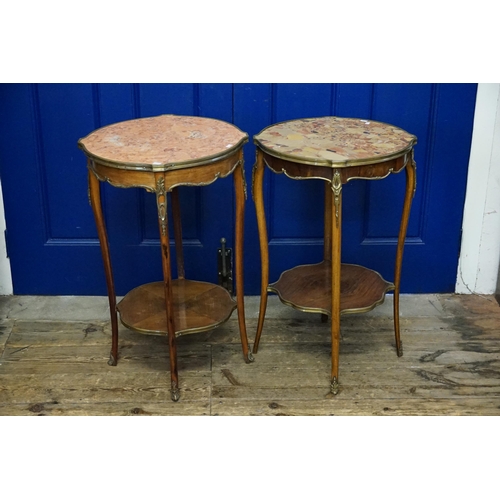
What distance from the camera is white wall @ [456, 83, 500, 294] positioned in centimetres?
346

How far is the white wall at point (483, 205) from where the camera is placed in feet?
11.3

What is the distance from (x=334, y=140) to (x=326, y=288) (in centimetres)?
67

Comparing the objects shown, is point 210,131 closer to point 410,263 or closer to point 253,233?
point 253,233

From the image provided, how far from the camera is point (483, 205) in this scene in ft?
11.9

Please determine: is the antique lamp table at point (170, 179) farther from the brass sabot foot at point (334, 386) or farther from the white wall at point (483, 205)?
the white wall at point (483, 205)

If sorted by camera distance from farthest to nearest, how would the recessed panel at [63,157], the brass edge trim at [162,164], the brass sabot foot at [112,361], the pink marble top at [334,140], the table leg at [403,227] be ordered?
the recessed panel at [63,157] < the brass sabot foot at [112,361] < the table leg at [403,227] < the pink marble top at [334,140] < the brass edge trim at [162,164]

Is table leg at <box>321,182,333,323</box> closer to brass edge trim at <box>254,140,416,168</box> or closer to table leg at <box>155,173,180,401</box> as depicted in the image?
brass edge trim at <box>254,140,416,168</box>

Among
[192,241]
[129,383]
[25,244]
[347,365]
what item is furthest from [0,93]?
[347,365]

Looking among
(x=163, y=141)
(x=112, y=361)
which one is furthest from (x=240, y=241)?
(x=112, y=361)

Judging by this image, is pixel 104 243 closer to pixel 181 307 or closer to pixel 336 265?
pixel 181 307

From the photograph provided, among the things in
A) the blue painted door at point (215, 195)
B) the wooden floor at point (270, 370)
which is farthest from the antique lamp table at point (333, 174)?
the blue painted door at point (215, 195)

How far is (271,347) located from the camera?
10.9 feet

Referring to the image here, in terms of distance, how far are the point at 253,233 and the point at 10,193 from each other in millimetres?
1103

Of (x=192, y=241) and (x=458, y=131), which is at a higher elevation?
(x=458, y=131)
